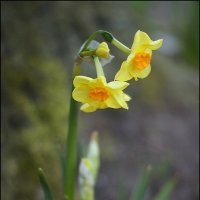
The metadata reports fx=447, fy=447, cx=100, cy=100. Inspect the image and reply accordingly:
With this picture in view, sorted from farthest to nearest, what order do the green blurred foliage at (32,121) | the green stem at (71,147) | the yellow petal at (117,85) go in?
1. the green blurred foliage at (32,121)
2. the green stem at (71,147)
3. the yellow petal at (117,85)

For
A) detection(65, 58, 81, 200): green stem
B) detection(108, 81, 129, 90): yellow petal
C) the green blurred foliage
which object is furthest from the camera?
the green blurred foliage

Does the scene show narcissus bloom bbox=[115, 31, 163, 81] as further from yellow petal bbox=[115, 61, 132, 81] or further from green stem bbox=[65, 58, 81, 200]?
green stem bbox=[65, 58, 81, 200]

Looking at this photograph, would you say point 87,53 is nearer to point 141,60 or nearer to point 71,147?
point 141,60

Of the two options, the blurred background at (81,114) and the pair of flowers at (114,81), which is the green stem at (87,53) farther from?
the blurred background at (81,114)

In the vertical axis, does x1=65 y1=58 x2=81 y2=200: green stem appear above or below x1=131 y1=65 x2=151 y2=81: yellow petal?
below

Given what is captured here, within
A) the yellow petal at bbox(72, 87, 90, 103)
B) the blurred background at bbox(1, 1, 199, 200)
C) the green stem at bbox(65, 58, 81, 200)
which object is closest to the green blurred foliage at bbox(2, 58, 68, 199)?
the blurred background at bbox(1, 1, 199, 200)

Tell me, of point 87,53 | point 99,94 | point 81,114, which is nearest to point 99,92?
point 99,94

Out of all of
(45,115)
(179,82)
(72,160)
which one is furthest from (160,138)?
(72,160)

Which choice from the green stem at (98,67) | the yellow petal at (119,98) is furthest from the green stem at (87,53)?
the yellow petal at (119,98)
